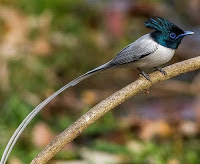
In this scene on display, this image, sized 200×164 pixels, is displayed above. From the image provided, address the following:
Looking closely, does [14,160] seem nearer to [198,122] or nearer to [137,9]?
[198,122]

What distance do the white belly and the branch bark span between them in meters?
0.03

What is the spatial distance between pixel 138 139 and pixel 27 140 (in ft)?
1.91

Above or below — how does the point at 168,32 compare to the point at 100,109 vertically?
above

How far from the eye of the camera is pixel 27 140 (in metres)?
2.63

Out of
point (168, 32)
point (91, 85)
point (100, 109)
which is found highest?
point (91, 85)

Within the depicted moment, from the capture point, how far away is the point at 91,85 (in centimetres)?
335

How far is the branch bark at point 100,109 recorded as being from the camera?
1.08 metres

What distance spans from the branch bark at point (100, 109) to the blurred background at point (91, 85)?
1.15m

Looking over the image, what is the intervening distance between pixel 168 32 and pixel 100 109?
23 cm

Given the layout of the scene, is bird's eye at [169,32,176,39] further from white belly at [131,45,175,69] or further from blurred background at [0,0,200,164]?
blurred background at [0,0,200,164]

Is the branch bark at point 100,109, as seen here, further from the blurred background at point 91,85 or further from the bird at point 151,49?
the blurred background at point 91,85

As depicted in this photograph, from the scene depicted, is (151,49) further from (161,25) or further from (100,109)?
(100,109)

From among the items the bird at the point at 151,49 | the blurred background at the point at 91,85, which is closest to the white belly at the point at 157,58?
the bird at the point at 151,49

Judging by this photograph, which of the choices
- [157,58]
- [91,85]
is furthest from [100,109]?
[91,85]
